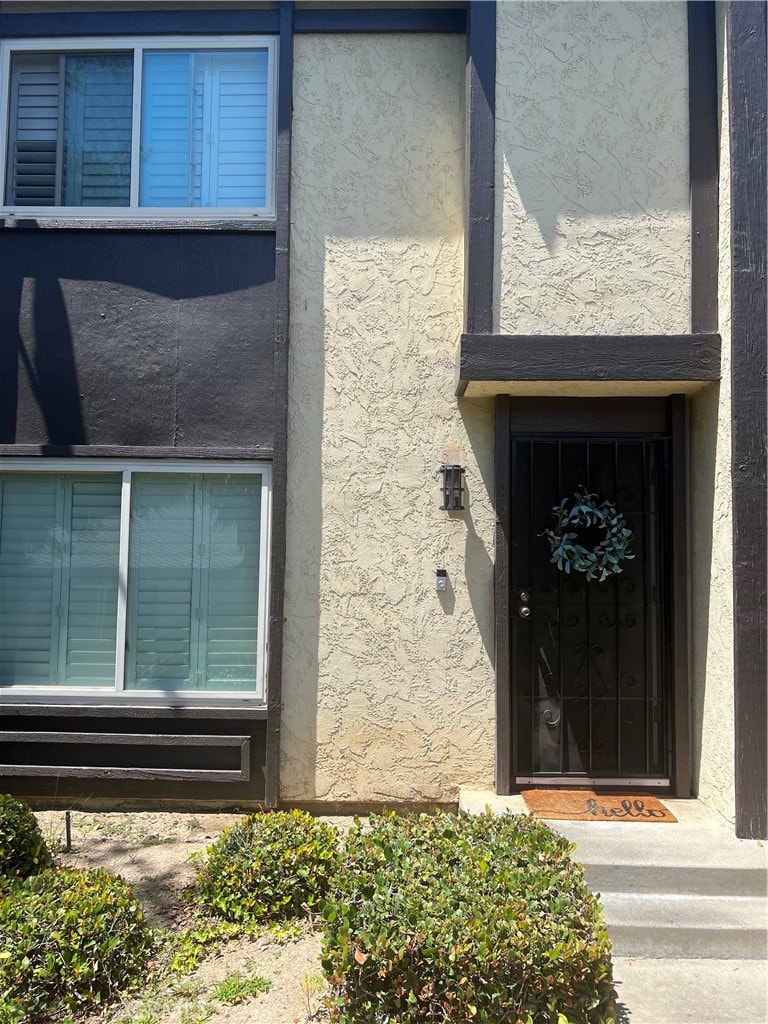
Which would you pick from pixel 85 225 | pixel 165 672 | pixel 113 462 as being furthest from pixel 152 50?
pixel 165 672

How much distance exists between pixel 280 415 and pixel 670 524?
2.87m

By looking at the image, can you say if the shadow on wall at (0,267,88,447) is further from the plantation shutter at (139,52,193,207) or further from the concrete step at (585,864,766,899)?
the concrete step at (585,864,766,899)

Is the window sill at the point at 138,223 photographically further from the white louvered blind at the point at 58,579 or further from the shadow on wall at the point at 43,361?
the white louvered blind at the point at 58,579

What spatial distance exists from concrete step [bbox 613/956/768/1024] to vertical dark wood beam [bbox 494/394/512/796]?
1514 mm

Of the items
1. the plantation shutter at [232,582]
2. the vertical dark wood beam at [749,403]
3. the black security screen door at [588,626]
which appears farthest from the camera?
the plantation shutter at [232,582]

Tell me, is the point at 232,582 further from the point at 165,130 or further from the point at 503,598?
the point at 165,130

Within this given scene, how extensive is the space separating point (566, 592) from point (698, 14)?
399 centimetres

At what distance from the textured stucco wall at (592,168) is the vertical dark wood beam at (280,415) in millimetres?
1556

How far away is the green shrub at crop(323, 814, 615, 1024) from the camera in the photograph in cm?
265

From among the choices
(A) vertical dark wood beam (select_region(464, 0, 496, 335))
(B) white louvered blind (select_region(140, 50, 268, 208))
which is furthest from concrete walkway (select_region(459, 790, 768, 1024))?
(B) white louvered blind (select_region(140, 50, 268, 208))

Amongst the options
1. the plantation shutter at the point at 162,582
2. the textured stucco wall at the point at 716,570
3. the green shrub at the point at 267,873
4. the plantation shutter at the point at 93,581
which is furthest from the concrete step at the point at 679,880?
the plantation shutter at the point at 93,581

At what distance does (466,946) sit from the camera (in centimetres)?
265

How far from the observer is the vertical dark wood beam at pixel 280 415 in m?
5.11

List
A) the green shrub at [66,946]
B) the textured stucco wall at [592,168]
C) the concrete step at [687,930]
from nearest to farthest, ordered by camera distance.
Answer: the green shrub at [66,946] < the concrete step at [687,930] < the textured stucco wall at [592,168]
